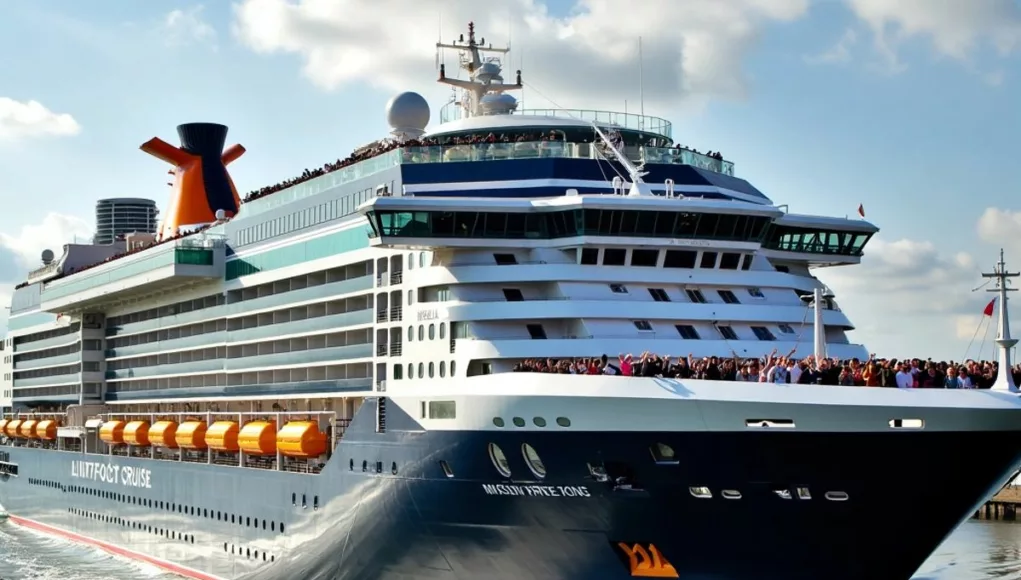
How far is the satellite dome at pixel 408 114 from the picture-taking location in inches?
1409

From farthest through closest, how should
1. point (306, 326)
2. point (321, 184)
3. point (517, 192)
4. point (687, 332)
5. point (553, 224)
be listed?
point (321, 184)
point (306, 326)
point (517, 192)
point (553, 224)
point (687, 332)

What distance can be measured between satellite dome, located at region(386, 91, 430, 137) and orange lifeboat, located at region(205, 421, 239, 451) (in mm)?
9029

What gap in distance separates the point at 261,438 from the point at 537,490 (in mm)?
11472

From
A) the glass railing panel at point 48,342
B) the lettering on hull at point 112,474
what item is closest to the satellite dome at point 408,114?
the lettering on hull at point 112,474

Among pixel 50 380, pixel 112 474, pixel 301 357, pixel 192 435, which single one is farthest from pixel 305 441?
pixel 50 380

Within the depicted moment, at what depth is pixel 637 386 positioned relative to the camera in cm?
2147

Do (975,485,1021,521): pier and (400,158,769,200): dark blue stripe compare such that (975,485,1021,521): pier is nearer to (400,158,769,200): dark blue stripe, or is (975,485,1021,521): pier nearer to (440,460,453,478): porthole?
(400,158,769,200): dark blue stripe

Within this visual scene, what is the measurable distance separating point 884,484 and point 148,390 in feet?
97.7

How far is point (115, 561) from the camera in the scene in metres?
43.2

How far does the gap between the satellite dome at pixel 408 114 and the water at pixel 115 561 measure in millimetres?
14650

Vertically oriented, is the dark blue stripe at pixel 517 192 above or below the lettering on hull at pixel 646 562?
above

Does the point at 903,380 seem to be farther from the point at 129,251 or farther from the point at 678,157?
the point at 129,251

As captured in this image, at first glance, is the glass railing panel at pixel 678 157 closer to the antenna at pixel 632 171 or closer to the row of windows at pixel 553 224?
the antenna at pixel 632 171

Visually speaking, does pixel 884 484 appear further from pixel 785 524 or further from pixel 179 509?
pixel 179 509
